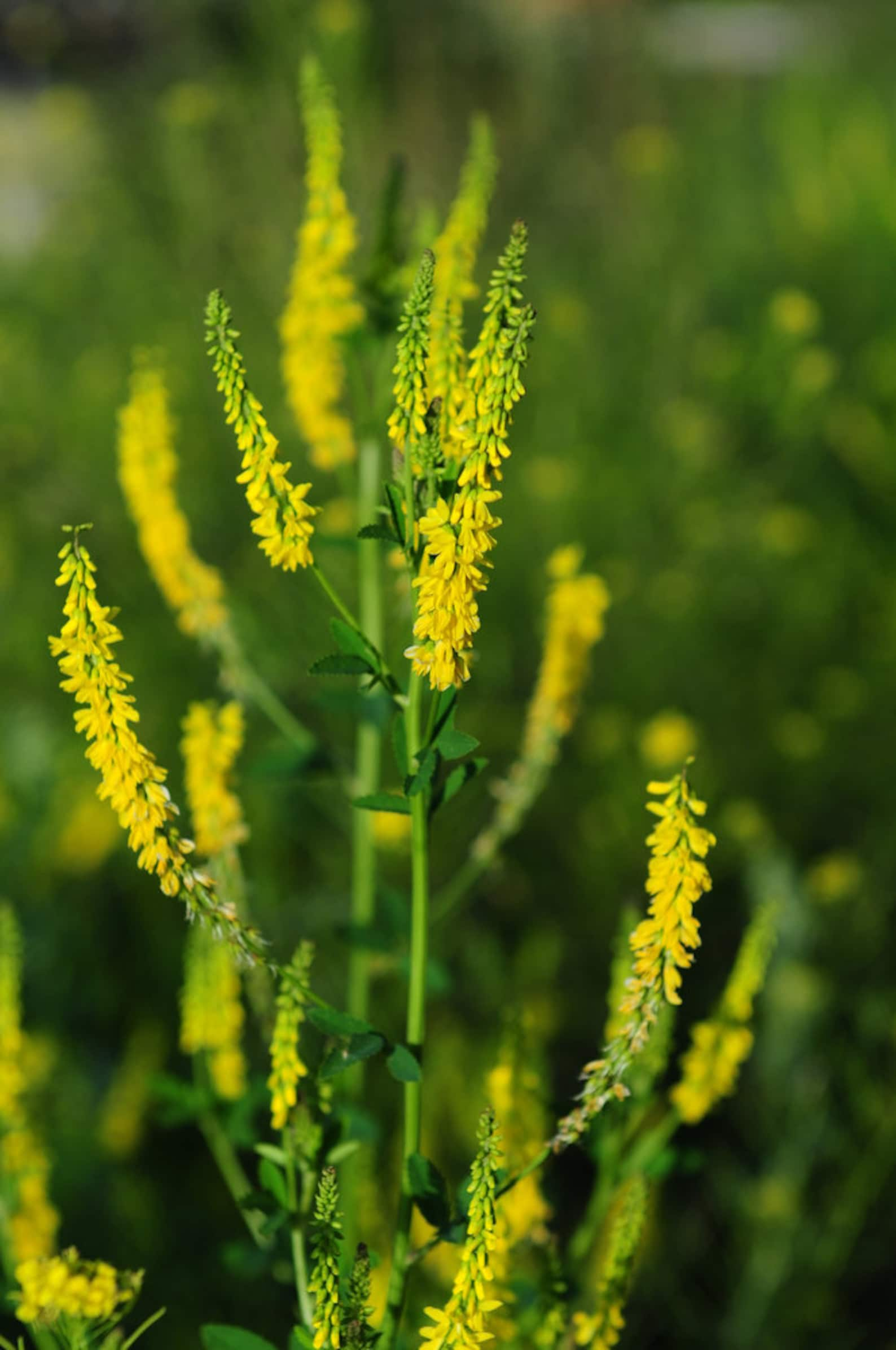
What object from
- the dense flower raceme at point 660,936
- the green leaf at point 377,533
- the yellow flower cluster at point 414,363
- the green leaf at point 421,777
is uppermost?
the yellow flower cluster at point 414,363

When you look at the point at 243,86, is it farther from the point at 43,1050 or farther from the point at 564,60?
the point at 43,1050

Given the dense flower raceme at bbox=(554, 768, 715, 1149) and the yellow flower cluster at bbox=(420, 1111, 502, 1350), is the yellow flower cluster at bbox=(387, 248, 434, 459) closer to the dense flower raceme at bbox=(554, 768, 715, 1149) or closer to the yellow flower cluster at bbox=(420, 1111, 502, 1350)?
the dense flower raceme at bbox=(554, 768, 715, 1149)

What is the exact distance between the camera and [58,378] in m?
5.54

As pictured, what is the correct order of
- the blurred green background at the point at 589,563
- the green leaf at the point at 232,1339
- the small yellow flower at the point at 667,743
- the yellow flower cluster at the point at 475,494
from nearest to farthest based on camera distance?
the yellow flower cluster at the point at 475,494 < the green leaf at the point at 232,1339 < the blurred green background at the point at 589,563 < the small yellow flower at the point at 667,743

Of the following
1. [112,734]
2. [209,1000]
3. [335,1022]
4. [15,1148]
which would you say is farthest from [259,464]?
[15,1148]

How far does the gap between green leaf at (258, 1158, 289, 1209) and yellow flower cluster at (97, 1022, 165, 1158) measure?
4.16ft

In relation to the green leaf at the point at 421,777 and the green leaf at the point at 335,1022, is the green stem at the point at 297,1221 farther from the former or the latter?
the green leaf at the point at 421,777

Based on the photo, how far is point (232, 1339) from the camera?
107 centimetres

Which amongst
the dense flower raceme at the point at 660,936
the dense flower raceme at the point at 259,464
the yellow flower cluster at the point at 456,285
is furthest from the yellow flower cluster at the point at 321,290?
the dense flower raceme at the point at 660,936

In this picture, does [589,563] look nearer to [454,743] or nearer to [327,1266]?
[454,743]

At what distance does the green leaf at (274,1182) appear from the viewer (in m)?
1.09

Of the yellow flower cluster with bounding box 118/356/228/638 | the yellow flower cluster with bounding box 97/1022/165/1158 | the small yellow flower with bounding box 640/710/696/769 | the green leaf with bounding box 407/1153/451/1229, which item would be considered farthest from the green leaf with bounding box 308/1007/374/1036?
the small yellow flower with bounding box 640/710/696/769

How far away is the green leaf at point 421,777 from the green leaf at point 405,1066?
8.7 inches

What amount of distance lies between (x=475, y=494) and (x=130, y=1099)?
1.95 m
